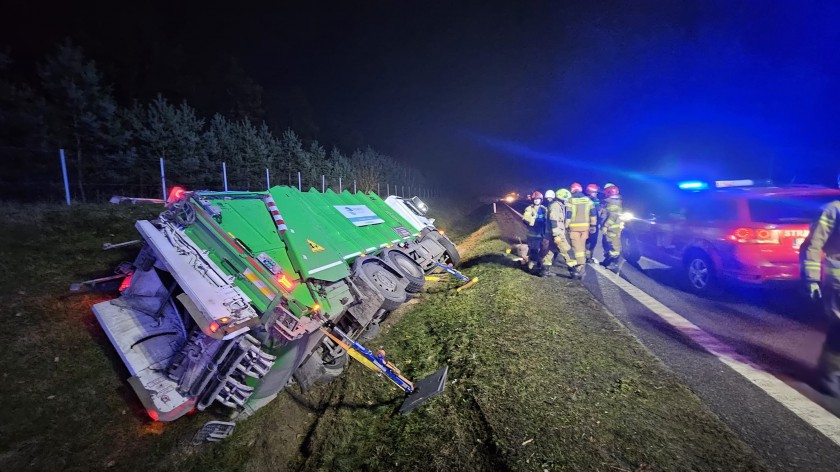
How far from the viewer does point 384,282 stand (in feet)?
18.3

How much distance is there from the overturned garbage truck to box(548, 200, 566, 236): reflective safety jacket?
3539 millimetres

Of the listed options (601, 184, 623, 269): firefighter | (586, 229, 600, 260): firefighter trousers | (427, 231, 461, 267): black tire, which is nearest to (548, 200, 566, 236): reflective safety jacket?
(601, 184, 623, 269): firefighter

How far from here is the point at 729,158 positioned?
86.1 ft

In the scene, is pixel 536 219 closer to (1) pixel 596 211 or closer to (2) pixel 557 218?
(2) pixel 557 218

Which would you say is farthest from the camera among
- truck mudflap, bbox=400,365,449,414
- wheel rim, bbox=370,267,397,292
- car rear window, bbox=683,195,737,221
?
car rear window, bbox=683,195,737,221

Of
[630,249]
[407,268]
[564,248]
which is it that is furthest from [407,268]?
[630,249]

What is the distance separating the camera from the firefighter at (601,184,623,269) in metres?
7.98

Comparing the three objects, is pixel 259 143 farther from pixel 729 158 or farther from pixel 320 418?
pixel 729 158

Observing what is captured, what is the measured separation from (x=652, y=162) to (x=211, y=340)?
45423mm

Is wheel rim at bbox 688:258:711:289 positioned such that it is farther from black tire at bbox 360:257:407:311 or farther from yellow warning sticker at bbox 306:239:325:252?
yellow warning sticker at bbox 306:239:325:252

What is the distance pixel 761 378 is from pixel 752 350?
695 mm

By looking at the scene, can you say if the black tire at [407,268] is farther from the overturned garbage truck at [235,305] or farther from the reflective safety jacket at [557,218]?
the reflective safety jacket at [557,218]

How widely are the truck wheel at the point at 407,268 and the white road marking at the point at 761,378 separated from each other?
3.30 metres

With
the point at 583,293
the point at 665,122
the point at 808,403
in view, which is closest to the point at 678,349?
the point at 808,403
